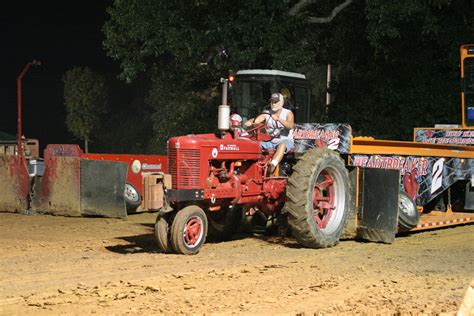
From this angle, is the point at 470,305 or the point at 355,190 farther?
the point at 355,190

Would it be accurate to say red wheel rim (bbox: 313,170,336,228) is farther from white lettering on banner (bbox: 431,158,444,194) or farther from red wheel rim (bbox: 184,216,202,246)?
white lettering on banner (bbox: 431,158,444,194)

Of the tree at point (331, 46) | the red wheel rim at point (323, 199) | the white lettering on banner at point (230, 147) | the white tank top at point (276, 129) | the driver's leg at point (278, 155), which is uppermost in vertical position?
the tree at point (331, 46)

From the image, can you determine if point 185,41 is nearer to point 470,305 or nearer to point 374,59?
point 374,59

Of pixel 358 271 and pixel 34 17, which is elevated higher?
pixel 34 17

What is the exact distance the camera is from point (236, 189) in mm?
8977

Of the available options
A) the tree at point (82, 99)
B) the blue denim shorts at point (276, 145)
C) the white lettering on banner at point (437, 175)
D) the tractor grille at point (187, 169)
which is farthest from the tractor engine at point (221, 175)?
the tree at point (82, 99)

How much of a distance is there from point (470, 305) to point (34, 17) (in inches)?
1576

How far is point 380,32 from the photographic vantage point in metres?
16.7

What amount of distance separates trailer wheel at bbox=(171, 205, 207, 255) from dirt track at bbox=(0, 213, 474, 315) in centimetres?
15

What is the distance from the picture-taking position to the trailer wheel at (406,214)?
10273 millimetres

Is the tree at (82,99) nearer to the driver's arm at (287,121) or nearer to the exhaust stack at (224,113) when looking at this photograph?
the driver's arm at (287,121)

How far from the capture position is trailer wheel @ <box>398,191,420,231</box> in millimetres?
10273

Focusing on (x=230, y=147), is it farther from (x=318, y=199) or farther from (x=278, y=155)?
(x=318, y=199)

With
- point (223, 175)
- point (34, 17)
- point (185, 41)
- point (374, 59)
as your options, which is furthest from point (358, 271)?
point (34, 17)
